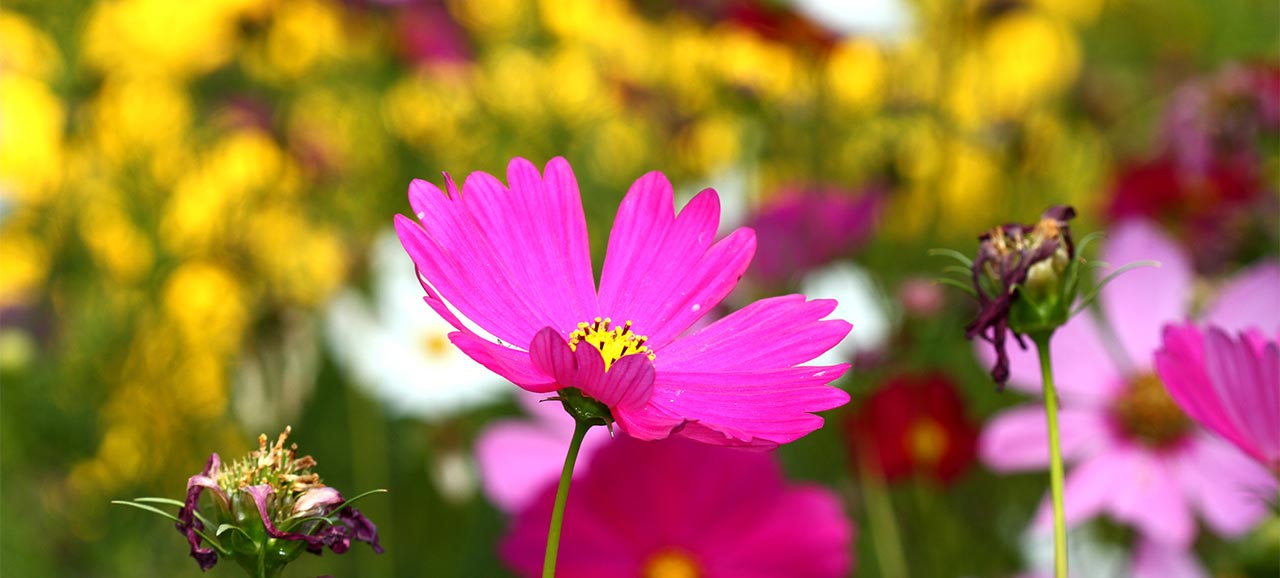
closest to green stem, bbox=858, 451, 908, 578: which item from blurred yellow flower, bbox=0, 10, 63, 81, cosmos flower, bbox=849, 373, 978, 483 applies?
cosmos flower, bbox=849, 373, 978, 483

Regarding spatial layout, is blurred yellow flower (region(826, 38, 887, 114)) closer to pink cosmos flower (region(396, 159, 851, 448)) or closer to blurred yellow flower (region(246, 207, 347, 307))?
blurred yellow flower (region(246, 207, 347, 307))

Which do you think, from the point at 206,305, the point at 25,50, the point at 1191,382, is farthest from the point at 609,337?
the point at 25,50

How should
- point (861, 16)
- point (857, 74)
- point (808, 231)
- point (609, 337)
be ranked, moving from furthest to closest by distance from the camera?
1. point (857, 74)
2. point (861, 16)
3. point (808, 231)
4. point (609, 337)

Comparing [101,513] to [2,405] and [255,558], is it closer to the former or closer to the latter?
[2,405]

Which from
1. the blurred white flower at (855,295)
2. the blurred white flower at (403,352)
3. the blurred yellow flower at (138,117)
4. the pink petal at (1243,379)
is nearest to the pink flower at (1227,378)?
the pink petal at (1243,379)

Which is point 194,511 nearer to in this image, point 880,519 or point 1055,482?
point 1055,482

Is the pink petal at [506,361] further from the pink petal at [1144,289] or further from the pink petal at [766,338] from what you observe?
the pink petal at [1144,289]

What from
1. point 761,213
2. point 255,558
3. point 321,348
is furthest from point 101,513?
point 255,558
